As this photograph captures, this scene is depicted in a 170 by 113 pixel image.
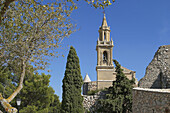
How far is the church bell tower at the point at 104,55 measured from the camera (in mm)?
37125

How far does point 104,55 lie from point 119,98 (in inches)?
863

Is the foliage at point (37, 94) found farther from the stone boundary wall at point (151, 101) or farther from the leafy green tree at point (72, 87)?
the stone boundary wall at point (151, 101)

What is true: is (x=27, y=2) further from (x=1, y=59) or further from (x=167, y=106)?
(x=167, y=106)

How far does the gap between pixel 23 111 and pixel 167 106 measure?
46.3ft

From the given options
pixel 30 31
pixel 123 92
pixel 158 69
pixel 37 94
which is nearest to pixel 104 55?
pixel 37 94

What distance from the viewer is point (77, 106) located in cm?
1698

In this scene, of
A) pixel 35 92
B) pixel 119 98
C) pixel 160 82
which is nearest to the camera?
pixel 160 82

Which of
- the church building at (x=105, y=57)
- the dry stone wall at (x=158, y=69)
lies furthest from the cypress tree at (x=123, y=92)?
the church building at (x=105, y=57)

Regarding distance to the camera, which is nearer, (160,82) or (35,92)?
(160,82)

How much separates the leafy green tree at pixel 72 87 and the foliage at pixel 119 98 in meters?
1.69

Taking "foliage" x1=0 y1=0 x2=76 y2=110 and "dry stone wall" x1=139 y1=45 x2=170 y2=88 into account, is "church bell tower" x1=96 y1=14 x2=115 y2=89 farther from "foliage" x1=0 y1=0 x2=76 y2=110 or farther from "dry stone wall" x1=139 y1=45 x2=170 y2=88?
"foliage" x1=0 y1=0 x2=76 y2=110

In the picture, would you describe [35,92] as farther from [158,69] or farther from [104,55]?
[104,55]

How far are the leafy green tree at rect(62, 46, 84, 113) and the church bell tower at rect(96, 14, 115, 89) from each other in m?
18.9

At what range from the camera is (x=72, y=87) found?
57.0 feet
